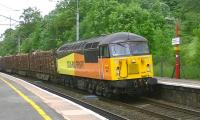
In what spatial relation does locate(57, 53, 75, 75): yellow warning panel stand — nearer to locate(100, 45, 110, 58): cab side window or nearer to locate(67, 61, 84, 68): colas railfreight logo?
locate(67, 61, 84, 68): colas railfreight logo

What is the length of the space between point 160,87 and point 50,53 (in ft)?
55.3

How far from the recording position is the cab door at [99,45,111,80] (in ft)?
78.1

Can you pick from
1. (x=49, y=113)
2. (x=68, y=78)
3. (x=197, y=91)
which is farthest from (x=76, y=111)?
(x=68, y=78)

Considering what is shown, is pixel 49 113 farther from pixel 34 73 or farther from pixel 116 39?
pixel 34 73

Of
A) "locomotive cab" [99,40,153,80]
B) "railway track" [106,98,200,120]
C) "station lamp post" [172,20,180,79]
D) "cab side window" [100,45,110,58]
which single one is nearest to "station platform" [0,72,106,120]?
"railway track" [106,98,200,120]

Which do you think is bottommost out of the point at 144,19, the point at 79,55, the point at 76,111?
the point at 76,111

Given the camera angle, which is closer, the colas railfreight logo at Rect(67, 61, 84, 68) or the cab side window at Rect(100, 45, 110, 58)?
the cab side window at Rect(100, 45, 110, 58)

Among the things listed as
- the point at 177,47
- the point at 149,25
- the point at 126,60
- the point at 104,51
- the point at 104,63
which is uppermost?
the point at 149,25

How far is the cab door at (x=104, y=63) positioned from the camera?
A: 78.1 feet

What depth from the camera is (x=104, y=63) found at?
955 inches

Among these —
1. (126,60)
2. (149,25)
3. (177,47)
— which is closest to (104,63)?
(126,60)

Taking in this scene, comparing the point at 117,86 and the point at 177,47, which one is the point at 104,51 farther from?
the point at 177,47

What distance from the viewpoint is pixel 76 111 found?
15.2m

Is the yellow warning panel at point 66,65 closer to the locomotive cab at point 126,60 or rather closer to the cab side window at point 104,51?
the cab side window at point 104,51
